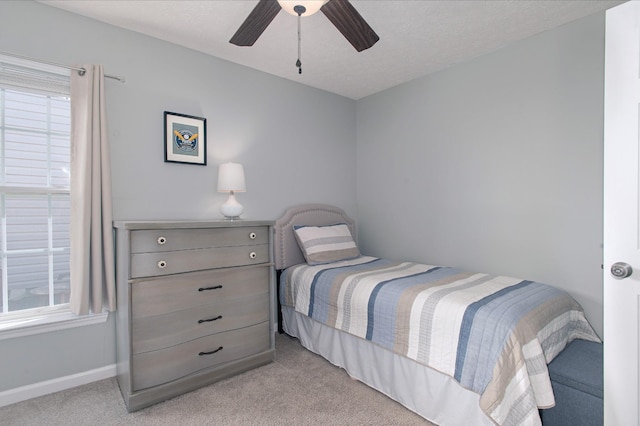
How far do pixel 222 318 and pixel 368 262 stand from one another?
1.38 meters

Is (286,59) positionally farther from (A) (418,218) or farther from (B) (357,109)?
(A) (418,218)

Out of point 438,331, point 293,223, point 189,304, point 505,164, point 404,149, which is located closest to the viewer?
point 438,331

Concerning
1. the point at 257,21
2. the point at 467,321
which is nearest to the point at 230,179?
the point at 257,21

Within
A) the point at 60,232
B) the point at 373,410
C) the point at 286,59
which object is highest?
the point at 286,59

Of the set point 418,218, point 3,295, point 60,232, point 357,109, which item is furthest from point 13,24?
point 418,218

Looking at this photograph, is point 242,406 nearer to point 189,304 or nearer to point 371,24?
point 189,304

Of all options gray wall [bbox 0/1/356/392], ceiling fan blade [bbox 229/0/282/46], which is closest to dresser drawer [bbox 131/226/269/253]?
gray wall [bbox 0/1/356/392]

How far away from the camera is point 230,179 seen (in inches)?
99.7

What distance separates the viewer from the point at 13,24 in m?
1.96

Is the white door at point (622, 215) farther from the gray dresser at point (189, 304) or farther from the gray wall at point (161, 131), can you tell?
the gray wall at point (161, 131)

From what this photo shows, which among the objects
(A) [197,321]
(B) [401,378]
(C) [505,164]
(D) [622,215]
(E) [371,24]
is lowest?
(B) [401,378]

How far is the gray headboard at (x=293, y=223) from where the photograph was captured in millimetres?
3092

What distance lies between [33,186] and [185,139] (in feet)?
3.24

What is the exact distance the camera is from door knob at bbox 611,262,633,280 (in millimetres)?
1305
